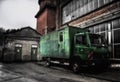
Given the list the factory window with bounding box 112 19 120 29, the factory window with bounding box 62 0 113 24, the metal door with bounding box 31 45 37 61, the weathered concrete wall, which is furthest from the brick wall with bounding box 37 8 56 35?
the factory window with bounding box 112 19 120 29

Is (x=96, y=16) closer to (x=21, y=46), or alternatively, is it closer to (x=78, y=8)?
(x=78, y=8)

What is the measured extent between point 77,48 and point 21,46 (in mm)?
16247

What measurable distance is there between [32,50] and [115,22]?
55.0ft

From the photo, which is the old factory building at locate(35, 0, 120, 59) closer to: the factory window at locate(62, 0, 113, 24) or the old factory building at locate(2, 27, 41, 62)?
the factory window at locate(62, 0, 113, 24)

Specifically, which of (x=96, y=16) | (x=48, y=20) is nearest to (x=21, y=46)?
(x=48, y=20)

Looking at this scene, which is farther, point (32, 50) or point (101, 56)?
point (32, 50)

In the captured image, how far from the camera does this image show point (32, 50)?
26328 mm

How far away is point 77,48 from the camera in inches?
445

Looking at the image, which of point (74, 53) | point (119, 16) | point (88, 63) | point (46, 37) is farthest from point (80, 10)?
point (88, 63)

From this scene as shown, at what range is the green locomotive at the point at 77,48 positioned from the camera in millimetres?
10344

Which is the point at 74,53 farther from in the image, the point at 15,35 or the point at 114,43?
the point at 15,35

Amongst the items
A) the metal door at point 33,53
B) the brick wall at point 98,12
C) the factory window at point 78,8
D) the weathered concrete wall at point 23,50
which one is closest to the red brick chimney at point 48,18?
the weathered concrete wall at point 23,50

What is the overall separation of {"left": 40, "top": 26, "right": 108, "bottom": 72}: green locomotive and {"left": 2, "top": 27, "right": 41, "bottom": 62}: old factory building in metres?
11.8

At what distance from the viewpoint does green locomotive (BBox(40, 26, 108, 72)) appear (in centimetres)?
1034
